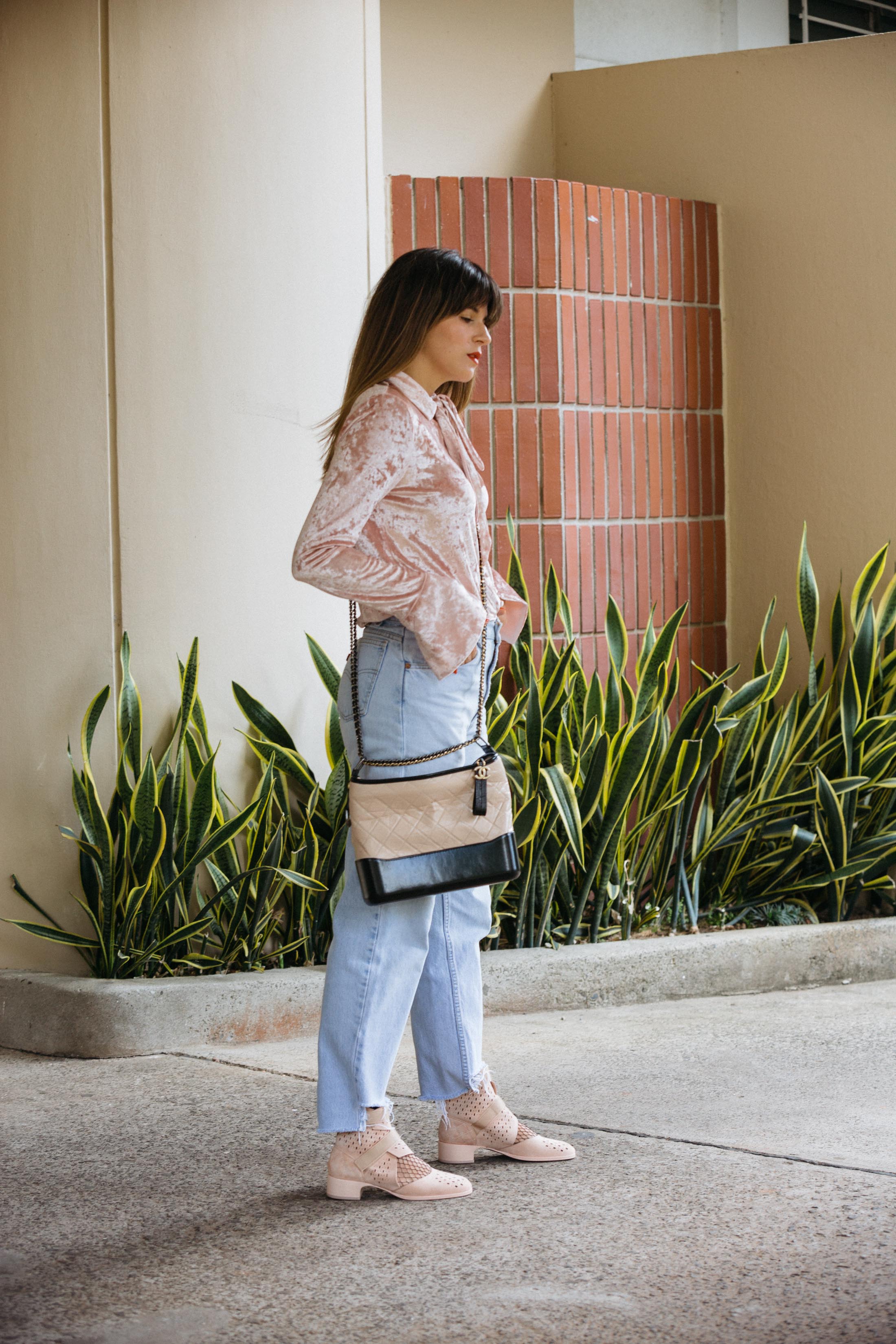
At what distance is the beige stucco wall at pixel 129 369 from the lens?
4.49 meters

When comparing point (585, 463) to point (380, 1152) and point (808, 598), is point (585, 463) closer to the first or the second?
point (808, 598)

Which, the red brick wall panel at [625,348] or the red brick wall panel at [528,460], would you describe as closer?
the red brick wall panel at [528,460]

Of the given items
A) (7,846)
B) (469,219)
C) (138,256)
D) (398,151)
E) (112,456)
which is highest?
(398,151)

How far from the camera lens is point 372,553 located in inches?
115

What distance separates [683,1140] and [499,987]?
52.3 inches

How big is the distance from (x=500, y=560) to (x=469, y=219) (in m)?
1.20

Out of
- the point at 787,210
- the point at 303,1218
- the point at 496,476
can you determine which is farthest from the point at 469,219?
the point at 303,1218

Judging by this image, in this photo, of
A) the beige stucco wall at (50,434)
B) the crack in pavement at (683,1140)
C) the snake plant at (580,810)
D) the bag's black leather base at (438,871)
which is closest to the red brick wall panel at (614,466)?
the snake plant at (580,810)

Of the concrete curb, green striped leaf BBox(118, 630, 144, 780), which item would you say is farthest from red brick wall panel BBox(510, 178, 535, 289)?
the concrete curb

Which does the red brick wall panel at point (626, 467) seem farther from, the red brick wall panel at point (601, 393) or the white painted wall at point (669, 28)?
the white painted wall at point (669, 28)

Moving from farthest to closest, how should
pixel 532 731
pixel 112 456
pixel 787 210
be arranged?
pixel 787 210, pixel 532 731, pixel 112 456

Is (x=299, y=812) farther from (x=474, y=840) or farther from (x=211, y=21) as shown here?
(x=211, y=21)

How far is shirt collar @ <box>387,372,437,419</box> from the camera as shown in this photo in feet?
9.87

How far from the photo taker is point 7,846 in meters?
4.51
